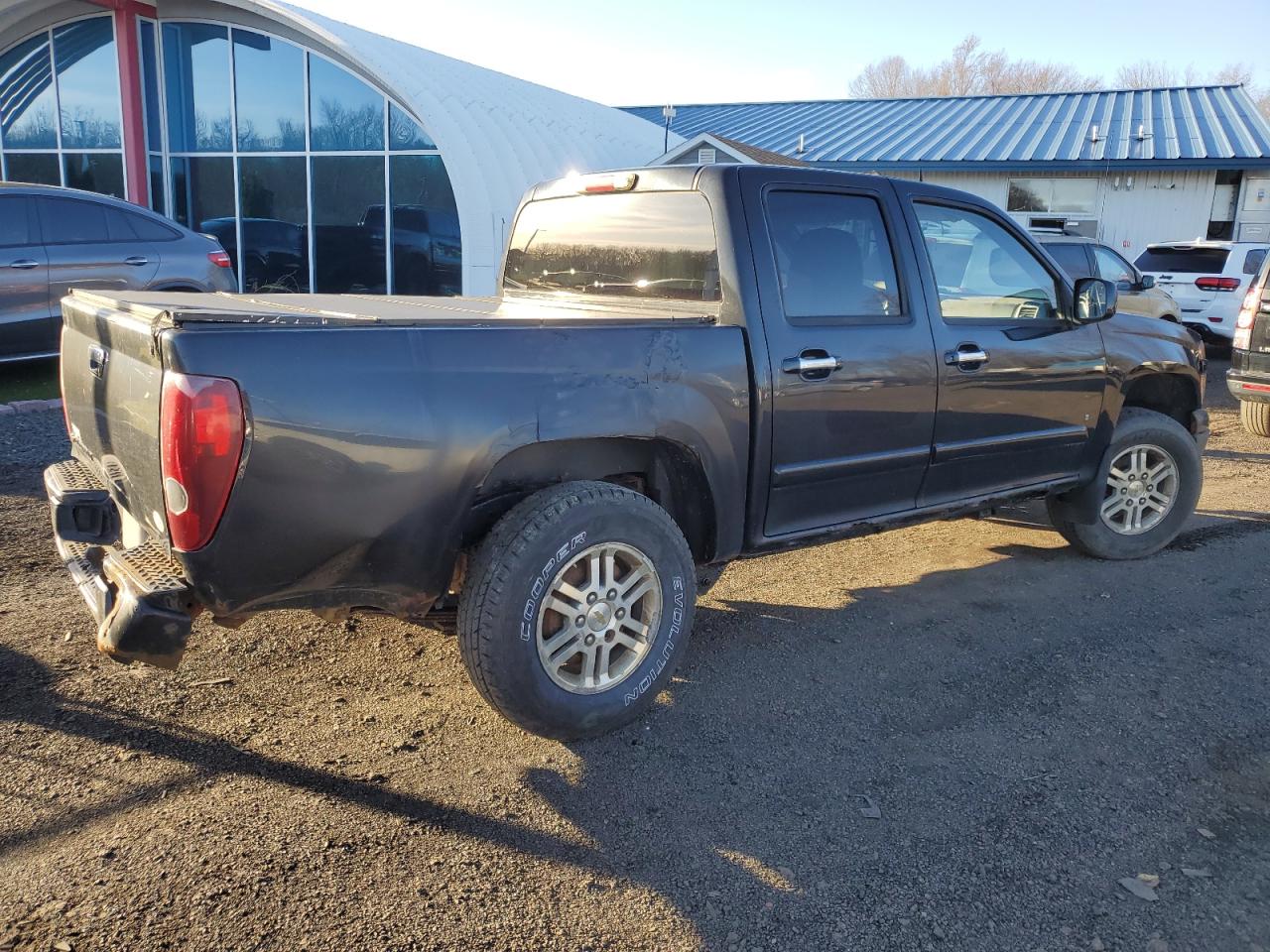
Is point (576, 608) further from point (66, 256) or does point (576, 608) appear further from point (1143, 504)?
point (66, 256)

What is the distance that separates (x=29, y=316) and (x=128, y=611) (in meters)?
7.25

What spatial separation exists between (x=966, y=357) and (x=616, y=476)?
5.68 ft

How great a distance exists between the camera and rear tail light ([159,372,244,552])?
8.57 feet

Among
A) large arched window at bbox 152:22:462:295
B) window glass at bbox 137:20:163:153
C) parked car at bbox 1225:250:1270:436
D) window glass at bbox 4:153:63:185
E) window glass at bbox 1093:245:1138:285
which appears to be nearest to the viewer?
parked car at bbox 1225:250:1270:436

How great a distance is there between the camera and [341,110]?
1609 cm

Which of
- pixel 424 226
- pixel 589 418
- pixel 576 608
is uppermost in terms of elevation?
pixel 424 226

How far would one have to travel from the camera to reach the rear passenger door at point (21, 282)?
848 centimetres

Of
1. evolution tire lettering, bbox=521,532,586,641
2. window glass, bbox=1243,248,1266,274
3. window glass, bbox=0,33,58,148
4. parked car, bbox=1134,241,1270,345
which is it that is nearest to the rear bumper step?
evolution tire lettering, bbox=521,532,586,641

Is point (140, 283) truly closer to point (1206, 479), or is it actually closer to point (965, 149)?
point (1206, 479)

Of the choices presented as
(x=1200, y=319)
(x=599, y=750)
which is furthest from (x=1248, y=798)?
(x=1200, y=319)

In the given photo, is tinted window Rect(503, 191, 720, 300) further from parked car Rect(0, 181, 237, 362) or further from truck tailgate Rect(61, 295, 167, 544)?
parked car Rect(0, 181, 237, 362)

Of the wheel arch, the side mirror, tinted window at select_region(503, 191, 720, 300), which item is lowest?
the wheel arch

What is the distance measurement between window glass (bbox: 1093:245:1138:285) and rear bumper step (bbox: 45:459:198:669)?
11912 millimetres

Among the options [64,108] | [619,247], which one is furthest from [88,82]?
[619,247]
